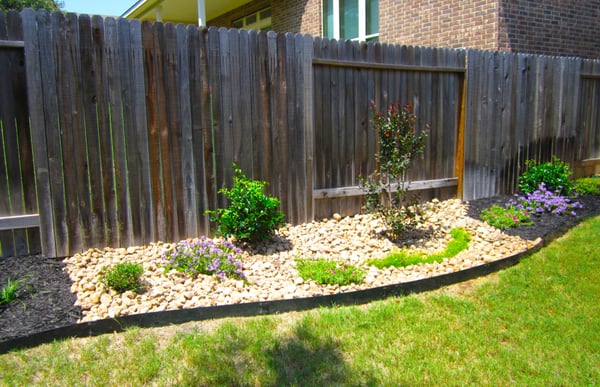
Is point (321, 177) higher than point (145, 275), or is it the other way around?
point (321, 177)

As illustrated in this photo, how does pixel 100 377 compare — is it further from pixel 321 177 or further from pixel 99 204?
pixel 321 177

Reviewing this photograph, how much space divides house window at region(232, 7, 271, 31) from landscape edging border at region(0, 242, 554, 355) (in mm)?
11657

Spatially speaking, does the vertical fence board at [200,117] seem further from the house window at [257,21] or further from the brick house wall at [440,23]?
the house window at [257,21]

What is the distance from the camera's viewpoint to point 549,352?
127 inches

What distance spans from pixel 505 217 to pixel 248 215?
11.4ft

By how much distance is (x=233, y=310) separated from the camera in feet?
12.3

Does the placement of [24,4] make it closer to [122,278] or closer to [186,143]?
[186,143]

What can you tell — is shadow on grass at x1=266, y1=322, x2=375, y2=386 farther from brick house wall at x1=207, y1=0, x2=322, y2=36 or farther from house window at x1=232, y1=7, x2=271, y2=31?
house window at x1=232, y1=7, x2=271, y2=31

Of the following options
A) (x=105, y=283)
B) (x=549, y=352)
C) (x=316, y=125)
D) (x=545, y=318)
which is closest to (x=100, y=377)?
(x=105, y=283)

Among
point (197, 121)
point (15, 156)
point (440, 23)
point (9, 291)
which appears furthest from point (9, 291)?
point (440, 23)

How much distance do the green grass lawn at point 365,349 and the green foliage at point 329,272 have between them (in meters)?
0.42

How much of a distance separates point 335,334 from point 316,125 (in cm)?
308

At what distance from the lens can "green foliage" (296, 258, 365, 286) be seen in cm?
434

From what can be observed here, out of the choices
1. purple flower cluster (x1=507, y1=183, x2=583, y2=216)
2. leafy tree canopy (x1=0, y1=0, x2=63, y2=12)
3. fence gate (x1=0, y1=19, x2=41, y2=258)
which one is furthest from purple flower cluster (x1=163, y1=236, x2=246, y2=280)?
leafy tree canopy (x1=0, y1=0, x2=63, y2=12)
